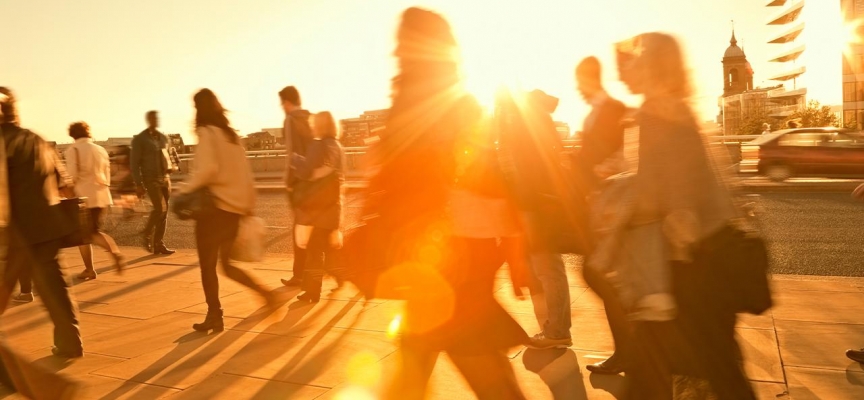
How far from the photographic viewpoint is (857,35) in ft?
215

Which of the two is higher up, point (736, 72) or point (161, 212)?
point (736, 72)

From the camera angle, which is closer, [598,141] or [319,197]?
[598,141]

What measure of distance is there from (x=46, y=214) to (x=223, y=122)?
1.30m

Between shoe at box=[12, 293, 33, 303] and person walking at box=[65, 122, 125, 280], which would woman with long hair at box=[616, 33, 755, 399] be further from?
person walking at box=[65, 122, 125, 280]

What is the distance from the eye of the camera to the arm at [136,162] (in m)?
10.0

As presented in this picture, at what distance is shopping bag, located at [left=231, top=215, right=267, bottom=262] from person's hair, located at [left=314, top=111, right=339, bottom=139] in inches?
45.9

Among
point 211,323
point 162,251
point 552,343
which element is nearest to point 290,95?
point 211,323

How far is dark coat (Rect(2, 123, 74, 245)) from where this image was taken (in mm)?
4895

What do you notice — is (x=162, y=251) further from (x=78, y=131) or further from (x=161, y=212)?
(x=78, y=131)

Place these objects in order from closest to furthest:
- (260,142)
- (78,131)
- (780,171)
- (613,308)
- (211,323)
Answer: (613,308), (211,323), (78,131), (780,171), (260,142)

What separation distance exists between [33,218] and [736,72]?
14558 centimetres

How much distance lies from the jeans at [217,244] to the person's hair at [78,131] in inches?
139

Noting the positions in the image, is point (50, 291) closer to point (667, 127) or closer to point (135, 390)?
point (135, 390)

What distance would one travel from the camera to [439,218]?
9.34 feet
